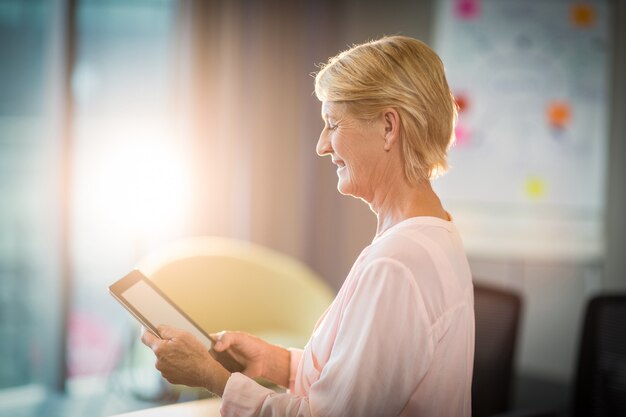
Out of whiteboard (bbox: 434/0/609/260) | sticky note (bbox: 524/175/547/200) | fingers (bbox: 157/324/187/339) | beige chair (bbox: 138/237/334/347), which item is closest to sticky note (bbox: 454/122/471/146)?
whiteboard (bbox: 434/0/609/260)

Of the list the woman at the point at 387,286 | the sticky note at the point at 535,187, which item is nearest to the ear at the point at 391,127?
the woman at the point at 387,286

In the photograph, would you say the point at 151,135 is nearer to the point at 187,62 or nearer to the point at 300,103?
the point at 187,62

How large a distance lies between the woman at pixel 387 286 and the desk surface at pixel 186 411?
0.22m

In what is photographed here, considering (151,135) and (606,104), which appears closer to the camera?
(606,104)

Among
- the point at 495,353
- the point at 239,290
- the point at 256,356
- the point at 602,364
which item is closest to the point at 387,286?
the point at 256,356

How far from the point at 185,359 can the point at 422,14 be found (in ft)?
8.69

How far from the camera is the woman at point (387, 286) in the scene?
1040mm

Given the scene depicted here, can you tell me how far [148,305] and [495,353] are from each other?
1031 mm

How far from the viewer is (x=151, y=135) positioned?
3643 mm

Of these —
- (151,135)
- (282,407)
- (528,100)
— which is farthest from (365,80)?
(151,135)

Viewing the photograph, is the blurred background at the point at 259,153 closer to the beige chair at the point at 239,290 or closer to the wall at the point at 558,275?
the wall at the point at 558,275

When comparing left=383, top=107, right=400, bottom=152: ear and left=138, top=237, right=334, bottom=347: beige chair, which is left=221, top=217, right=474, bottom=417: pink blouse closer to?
left=383, top=107, right=400, bottom=152: ear

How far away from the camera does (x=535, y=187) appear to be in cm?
327

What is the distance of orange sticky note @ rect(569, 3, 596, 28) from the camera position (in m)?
3.23
